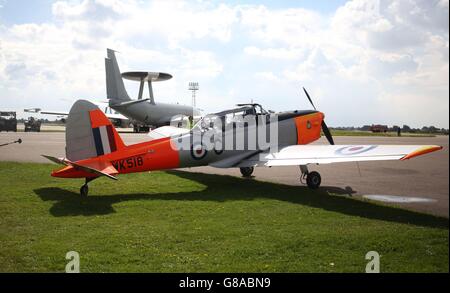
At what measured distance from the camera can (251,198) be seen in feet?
29.5

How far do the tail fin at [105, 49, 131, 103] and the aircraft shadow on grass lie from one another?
93.9ft

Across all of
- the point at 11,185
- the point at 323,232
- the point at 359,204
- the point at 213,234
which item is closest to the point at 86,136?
the point at 11,185

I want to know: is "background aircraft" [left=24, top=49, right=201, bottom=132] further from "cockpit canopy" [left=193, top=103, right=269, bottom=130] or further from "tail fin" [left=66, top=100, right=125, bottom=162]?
"tail fin" [left=66, top=100, right=125, bottom=162]

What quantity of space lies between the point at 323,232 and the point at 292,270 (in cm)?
175

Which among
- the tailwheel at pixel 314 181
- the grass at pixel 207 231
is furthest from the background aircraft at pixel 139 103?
the grass at pixel 207 231

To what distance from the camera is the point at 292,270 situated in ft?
14.4

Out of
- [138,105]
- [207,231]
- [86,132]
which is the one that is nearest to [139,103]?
[138,105]

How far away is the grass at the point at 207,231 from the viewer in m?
4.53

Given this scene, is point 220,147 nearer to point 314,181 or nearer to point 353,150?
point 314,181

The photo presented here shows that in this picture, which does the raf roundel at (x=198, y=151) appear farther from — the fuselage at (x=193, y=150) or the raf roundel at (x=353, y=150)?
the raf roundel at (x=353, y=150)

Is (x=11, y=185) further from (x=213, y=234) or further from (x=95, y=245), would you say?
(x=213, y=234)

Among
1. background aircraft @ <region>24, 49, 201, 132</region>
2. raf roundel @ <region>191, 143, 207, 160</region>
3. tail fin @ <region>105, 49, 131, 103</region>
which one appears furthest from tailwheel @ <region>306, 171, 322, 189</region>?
tail fin @ <region>105, 49, 131, 103</region>
